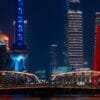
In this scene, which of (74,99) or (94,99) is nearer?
(94,99)

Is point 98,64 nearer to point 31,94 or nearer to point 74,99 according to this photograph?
point 31,94

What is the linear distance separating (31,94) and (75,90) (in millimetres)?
7485

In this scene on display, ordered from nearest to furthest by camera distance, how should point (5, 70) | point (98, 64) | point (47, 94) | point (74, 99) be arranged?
1. point (74, 99)
2. point (47, 94)
3. point (98, 64)
4. point (5, 70)

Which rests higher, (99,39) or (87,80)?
(99,39)

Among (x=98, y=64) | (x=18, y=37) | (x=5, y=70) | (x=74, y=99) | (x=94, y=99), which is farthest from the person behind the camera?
(x=18, y=37)

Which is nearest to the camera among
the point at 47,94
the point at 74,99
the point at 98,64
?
the point at 74,99

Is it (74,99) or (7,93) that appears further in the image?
(7,93)

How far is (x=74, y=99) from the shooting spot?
214 ft

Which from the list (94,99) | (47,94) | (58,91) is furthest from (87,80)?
(94,99)

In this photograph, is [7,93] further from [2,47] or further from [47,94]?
[2,47]

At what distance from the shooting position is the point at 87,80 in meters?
105

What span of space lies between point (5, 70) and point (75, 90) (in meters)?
37.1

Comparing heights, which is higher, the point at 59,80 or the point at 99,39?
the point at 99,39

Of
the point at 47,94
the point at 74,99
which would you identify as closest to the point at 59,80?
the point at 47,94
